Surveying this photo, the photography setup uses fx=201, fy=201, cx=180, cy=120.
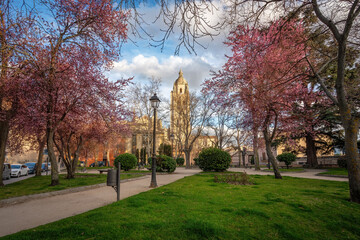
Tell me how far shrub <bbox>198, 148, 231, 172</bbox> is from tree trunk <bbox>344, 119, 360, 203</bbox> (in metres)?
12.9

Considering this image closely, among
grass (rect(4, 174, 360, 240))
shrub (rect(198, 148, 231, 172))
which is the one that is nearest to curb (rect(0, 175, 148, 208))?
grass (rect(4, 174, 360, 240))

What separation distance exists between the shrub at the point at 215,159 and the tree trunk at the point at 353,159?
12.9 metres

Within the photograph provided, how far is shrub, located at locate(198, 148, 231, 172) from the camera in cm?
1928

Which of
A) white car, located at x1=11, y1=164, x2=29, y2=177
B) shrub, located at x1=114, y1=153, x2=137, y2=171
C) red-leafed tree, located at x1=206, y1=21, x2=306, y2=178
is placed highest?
red-leafed tree, located at x1=206, y1=21, x2=306, y2=178

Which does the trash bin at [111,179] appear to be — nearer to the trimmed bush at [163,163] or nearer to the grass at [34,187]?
the grass at [34,187]

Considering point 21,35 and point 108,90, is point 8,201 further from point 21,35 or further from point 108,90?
point 21,35

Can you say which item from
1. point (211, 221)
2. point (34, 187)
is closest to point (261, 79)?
point (211, 221)

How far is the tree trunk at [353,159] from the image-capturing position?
251 inches

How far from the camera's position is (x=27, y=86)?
10227mm

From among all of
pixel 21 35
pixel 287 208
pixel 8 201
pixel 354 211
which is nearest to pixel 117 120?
pixel 21 35

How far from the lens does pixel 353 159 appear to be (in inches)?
259

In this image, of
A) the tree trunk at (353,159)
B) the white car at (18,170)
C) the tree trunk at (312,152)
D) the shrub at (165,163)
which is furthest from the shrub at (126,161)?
the tree trunk at (312,152)

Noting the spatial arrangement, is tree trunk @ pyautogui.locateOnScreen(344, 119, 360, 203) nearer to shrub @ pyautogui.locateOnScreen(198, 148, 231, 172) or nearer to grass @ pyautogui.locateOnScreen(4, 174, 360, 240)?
grass @ pyautogui.locateOnScreen(4, 174, 360, 240)

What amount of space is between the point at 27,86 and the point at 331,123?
95.7ft
